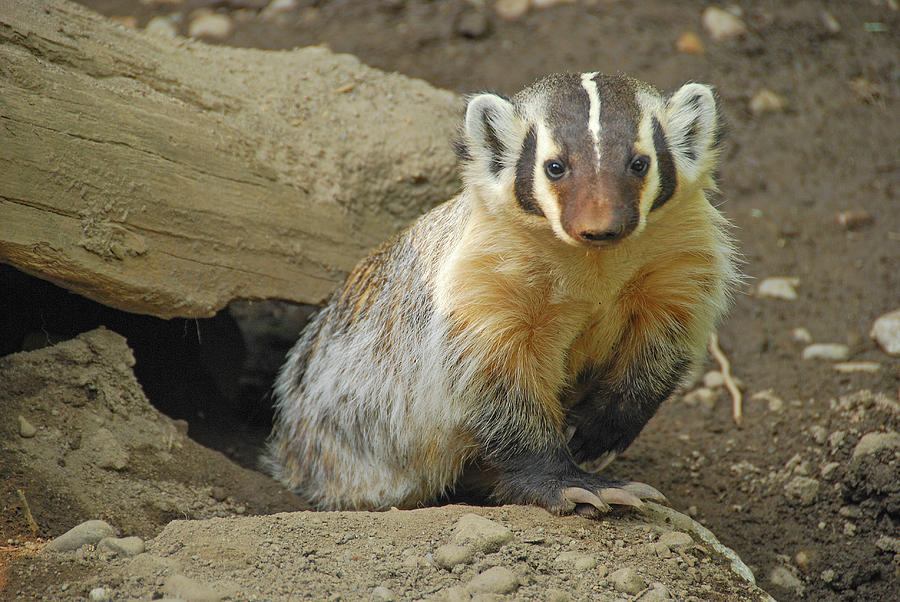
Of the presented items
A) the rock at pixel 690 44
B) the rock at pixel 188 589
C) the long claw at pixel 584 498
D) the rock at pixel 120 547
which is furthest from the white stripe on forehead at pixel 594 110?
the rock at pixel 690 44

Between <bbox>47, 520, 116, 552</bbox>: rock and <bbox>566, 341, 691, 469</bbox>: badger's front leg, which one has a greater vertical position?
<bbox>566, 341, 691, 469</bbox>: badger's front leg

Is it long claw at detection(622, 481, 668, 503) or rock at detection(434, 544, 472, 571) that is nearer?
rock at detection(434, 544, 472, 571)

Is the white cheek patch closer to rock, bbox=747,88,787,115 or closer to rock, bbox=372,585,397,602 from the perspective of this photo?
rock, bbox=372,585,397,602

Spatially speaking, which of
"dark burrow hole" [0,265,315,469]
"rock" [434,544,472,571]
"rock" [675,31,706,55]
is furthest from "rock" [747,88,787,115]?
"rock" [434,544,472,571]

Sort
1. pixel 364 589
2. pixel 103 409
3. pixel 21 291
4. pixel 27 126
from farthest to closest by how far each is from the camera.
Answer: pixel 21 291 < pixel 103 409 < pixel 27 126 < pixel 364 589

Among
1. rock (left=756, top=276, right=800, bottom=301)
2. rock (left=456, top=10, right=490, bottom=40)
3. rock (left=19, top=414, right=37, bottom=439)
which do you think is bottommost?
rock (left=19, top=414, right=37, bottom=439)

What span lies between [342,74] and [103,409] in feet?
8.58

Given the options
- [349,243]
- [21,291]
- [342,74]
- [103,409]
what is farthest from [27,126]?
[342,74]

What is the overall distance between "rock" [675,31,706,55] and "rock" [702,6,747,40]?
5.8 inches

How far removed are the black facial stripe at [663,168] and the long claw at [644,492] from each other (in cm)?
118

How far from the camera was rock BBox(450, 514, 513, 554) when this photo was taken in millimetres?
2943

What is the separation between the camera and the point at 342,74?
533 cm

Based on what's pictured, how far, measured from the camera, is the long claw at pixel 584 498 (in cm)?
325

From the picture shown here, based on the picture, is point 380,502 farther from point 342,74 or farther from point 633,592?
point 342,74
